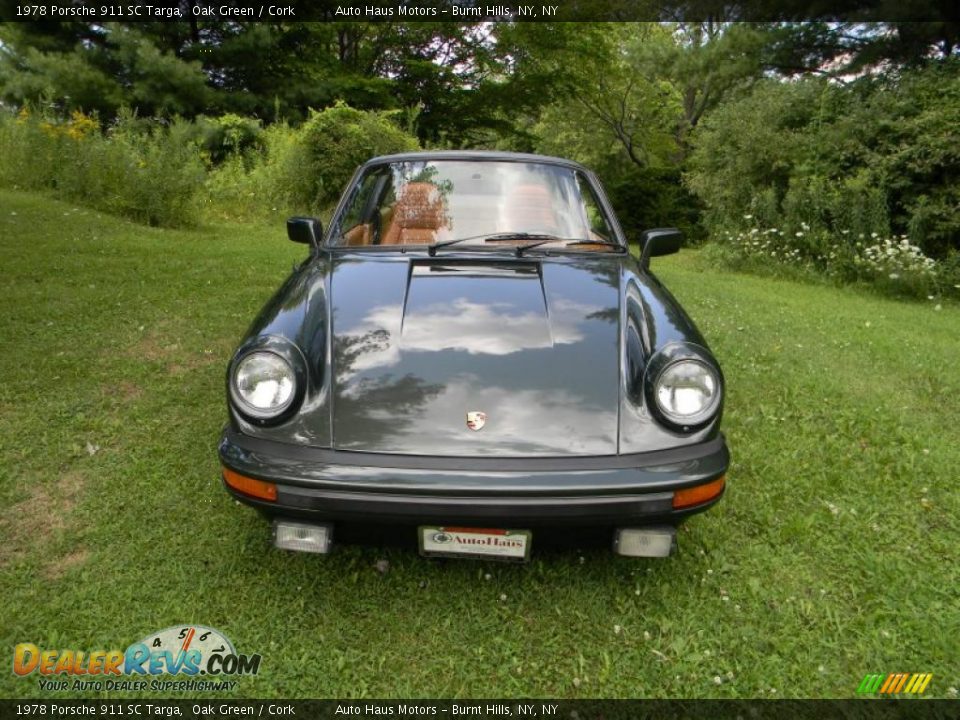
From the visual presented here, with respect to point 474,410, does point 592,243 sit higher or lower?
higher

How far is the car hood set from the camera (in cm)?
187

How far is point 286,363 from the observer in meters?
1.99

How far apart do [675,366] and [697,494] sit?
405 millimetres

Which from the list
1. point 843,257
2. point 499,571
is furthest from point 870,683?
point 843,257

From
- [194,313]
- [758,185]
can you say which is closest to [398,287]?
[194,313]

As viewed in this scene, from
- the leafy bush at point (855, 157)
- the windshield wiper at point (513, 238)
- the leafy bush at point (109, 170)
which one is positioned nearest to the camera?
the windshield wiper at point (513, 238)

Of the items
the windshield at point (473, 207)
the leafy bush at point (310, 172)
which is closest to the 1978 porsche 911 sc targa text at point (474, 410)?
the windshield at point (473, 207)

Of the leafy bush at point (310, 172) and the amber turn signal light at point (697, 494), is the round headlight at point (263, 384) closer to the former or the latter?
→ the amber turn signal light at point (697, 494)

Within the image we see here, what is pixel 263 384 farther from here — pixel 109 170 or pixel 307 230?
pixel 109 170

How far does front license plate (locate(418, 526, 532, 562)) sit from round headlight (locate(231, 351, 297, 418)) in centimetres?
58

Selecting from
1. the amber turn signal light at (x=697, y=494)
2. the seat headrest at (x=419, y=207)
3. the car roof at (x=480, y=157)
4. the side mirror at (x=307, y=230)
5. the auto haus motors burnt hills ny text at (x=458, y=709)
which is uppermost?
the car roof at (x=480, y=157)

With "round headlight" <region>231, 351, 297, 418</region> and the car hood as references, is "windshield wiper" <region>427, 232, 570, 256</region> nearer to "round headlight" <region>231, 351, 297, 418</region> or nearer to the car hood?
the car hood

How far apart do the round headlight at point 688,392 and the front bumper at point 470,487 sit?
0.53ft

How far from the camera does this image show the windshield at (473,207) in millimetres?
2996
